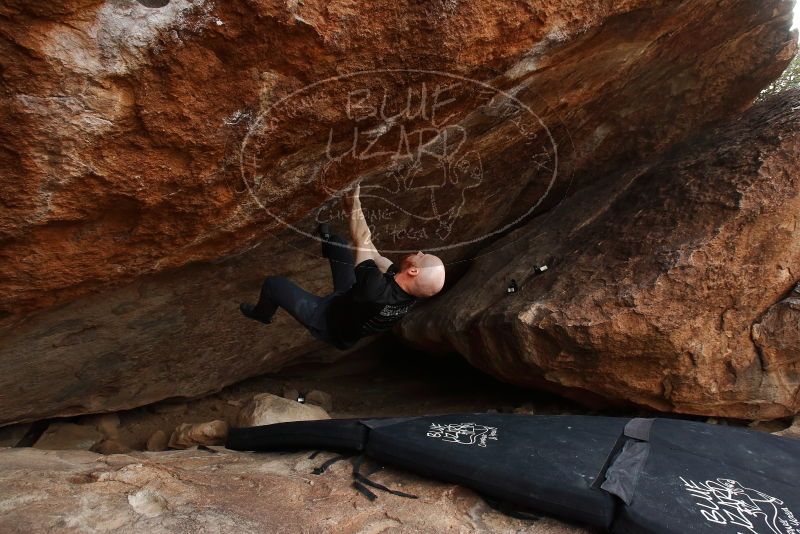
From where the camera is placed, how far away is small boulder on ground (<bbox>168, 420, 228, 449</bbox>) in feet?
12.7

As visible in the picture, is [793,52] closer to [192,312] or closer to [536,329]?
[536,329]

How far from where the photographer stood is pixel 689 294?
324 cm

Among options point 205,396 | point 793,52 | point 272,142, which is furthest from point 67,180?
point 793,52

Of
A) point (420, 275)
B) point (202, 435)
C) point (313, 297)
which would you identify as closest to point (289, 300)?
point (313, 297)

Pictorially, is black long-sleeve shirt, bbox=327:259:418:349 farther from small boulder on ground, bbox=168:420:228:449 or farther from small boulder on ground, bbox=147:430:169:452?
small boulder on ground, bbox=147:430:169:452

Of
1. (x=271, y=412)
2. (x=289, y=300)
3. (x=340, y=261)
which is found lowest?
(x=271, y=412)

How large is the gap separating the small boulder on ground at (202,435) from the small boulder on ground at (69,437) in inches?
26.4

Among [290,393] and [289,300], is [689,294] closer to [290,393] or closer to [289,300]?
[289,300]

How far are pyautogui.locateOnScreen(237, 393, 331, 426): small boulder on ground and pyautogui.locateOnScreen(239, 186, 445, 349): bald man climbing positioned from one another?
43.9 inches

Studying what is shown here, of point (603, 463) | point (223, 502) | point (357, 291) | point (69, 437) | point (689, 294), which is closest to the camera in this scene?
point (223, 502)

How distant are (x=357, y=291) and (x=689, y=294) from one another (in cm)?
198

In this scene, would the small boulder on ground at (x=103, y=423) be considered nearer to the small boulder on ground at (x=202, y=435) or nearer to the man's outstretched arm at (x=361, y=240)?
the small boulder on ground at (x=202, y=435)

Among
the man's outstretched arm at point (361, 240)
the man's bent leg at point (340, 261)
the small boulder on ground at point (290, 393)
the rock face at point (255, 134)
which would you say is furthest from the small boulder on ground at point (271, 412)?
the man's outstretched arm at point (361, 240)

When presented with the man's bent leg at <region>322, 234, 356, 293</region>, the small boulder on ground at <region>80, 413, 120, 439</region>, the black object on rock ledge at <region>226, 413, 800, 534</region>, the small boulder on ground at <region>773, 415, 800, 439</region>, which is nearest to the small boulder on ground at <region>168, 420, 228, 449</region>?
the small boulder on ground at <region>80, 413, 120, 439</region>
